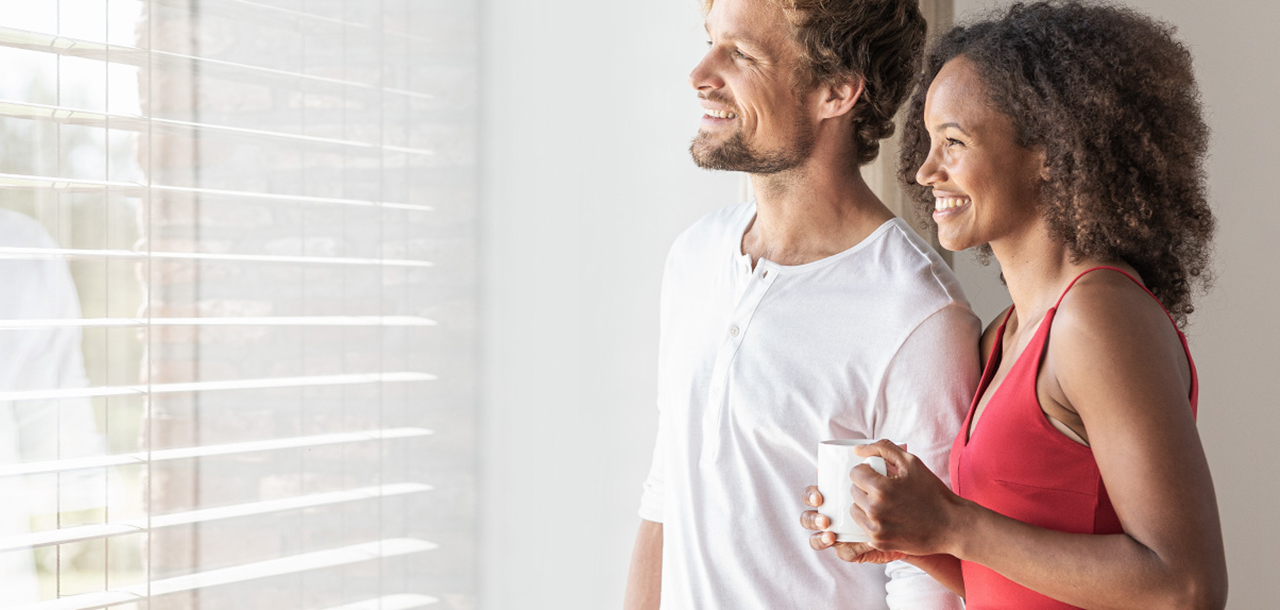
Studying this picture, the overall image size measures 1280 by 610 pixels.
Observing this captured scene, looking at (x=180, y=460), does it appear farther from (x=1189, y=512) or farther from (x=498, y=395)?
(x=1189, y=512)

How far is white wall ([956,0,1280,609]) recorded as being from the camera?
7.50 ft

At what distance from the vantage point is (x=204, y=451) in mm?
1783

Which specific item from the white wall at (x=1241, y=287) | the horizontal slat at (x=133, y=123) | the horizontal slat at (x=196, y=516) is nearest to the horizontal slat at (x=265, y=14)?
the horizontal slat at (x=133, y=123)

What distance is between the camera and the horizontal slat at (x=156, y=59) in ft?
5.01

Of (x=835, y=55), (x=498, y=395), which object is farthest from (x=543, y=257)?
(x=835, y=55)

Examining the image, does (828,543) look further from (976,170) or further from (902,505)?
(976,170)

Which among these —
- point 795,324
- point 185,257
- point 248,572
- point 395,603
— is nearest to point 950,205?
point 795,324

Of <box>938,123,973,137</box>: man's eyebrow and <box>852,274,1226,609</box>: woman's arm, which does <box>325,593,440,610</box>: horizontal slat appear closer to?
<box>852,274,1226,609</box>: woman's arm

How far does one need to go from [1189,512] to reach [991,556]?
18 cm

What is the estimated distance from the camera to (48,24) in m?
1.55

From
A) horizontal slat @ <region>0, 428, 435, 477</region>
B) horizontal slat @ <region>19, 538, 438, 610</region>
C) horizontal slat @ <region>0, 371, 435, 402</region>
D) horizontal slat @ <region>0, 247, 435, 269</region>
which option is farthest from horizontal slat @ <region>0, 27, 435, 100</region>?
horizontal slat @ <region>19, 538, 438, 610</region>

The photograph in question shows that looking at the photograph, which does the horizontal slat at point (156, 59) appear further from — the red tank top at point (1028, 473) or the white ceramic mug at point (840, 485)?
the red tank top at point (1028, 473)

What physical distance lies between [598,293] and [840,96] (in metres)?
0.92

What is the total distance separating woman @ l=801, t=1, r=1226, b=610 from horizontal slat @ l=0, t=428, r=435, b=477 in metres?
1.21
